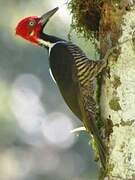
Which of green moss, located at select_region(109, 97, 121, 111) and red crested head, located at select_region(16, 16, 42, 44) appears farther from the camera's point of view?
red crested head, located at select_region(16, 16, 42, 44)

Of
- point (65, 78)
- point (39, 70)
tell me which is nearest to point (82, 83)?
point (65, 78)

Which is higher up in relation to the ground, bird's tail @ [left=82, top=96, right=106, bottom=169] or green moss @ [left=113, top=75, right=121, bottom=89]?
green moss @ [left=113, top=75, right=121, bottom=89]

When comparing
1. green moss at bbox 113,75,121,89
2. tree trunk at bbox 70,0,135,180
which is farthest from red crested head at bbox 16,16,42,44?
green moss at bbox 113,75,121,89

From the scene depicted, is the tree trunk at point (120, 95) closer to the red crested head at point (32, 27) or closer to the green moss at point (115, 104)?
the green moss at point (115, 104)

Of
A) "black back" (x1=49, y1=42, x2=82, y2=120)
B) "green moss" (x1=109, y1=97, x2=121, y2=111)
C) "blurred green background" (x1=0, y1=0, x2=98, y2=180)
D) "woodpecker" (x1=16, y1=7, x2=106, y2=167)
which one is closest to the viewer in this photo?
"green moss" (x1=109, y1=97, x2=121, y2=111)

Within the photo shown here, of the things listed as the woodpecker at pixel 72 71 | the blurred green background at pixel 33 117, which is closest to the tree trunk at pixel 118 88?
the woodpecker at pixel 72 71

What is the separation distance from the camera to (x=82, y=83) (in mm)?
6195

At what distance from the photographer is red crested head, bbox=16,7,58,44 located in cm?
653

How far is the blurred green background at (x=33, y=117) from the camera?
13.9 metres

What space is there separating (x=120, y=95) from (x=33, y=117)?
34.2 ft

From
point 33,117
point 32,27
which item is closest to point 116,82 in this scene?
point 32,27

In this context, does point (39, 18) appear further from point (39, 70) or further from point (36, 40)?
point (39, 70)

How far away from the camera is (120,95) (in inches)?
218

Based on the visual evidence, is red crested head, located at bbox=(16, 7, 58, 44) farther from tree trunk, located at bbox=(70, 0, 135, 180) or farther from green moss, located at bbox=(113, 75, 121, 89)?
green moss, located at bbox=(113, 75, 121, 89)
